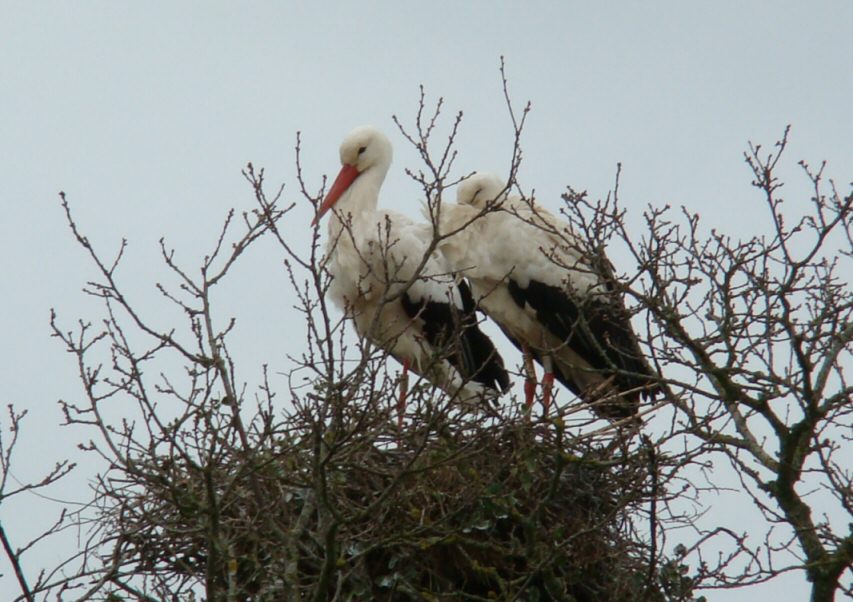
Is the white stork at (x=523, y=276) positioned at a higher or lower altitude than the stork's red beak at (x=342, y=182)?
lower

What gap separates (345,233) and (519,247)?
1.07m

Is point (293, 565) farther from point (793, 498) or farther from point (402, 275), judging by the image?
point (402, 275)

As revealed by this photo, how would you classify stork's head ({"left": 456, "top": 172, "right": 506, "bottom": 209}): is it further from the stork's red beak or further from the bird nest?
the bird nest

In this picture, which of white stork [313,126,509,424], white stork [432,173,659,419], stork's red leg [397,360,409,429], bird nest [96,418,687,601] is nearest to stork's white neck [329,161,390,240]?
white stork [313,126,509,424]

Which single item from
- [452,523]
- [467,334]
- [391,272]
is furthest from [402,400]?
[467,334]

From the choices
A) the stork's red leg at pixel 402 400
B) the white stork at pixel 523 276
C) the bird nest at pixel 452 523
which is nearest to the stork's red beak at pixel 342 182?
the white stork at pixel 523 276

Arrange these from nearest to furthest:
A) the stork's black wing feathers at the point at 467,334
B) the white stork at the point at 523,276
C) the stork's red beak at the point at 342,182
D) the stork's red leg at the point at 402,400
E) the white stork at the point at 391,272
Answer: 1. the stork's red leg at the point at 402,400
2. the white stork at the point at 391,272
3. the white stork at the point at 523,276
4. the stork's black wing feathers at the point at 467,334
5. the stork's red beak at the point at 342,182

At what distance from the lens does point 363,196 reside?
946 cm

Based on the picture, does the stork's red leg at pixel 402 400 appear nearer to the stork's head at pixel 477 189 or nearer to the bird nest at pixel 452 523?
the bird nest at pixel 452 523

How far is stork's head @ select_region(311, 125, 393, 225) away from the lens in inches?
378

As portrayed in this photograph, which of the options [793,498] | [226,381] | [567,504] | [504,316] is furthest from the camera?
[504,316]

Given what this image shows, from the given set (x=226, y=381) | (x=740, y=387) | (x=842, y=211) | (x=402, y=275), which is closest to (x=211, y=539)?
(x=226, y=381)

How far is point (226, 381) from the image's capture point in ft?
17.2

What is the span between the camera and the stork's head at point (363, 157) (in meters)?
9.61
